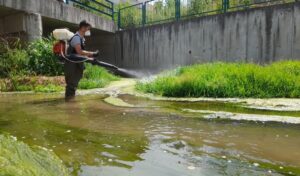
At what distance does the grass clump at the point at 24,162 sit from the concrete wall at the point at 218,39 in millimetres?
12123

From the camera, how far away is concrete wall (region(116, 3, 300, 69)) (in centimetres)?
1359

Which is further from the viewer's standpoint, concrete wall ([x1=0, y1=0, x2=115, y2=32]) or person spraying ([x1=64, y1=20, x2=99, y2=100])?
concrete wall ([x1=0, y1=0, x2=115, y2=32])

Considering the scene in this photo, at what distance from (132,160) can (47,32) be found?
16533 mm

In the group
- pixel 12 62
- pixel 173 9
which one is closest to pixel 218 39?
pixel 173 9

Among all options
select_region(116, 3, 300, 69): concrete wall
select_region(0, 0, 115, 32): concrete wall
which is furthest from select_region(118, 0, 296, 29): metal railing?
select_region(0, 0, 115, 32): concrete wall

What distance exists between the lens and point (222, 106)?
22.9 feet

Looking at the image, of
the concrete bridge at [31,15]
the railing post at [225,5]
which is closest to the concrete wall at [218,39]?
the railing post at [225,5]

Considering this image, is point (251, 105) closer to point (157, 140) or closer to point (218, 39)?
point (157, 140)

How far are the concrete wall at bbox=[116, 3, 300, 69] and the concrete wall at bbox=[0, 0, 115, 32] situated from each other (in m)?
2.05

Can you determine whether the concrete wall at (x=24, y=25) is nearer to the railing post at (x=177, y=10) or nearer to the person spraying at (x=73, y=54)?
the person spraying at (x=73, y=54)

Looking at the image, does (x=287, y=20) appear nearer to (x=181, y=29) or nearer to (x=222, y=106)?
(x=181, y=29)

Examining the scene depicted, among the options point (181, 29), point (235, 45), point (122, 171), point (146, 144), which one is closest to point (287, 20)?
point (235, 45)

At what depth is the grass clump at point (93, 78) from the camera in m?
11.5

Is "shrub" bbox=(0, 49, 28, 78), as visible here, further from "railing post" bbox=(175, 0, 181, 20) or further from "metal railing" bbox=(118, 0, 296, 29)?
"metal railing" bbox=(118, 0, 296, 29)
